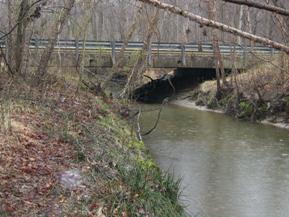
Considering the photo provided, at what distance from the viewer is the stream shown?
11062mm

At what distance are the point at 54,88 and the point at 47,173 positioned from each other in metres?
9.47

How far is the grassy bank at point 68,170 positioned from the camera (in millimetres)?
7035

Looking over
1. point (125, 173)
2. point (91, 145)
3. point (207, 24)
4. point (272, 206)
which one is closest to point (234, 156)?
point (272, 206)

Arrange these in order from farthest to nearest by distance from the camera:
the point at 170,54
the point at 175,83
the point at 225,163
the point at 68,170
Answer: the point at 175,83 < the point at 170,54 < the point at 225,163 < the point at 68,170

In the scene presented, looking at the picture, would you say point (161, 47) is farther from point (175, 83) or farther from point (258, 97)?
point (258, 97)

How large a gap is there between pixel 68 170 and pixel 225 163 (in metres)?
7.60

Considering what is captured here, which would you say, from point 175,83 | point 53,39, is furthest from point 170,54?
point 53,39

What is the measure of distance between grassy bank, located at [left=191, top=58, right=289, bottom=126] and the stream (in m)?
1.08

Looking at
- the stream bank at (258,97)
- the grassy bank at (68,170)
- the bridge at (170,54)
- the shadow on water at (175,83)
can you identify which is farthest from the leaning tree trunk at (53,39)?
the shadow on water at (175,83)

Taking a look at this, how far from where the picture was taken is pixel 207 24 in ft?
13.0

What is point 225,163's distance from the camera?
49.9 feet

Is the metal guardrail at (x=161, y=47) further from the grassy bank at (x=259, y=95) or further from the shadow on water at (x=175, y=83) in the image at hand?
the shadow on water at (x=175, y=83)

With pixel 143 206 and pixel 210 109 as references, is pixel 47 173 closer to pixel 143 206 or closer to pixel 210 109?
pixel 143 206

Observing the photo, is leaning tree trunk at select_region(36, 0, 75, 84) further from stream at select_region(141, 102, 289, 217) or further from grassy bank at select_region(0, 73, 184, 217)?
stream at select_region(141, 102, 289, 217)
